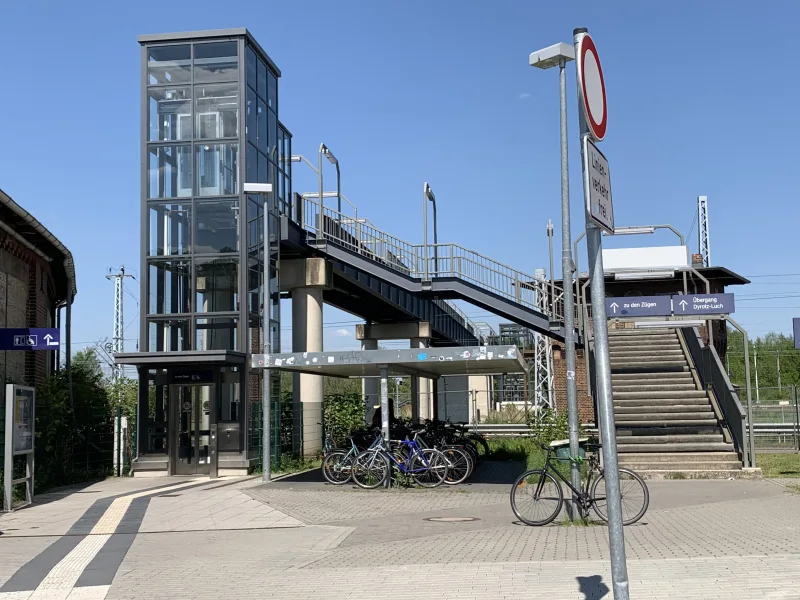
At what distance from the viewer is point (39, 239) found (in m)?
22.0

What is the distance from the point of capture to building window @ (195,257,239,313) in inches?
925

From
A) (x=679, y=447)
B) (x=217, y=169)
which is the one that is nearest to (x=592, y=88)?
(x=679, y=447)

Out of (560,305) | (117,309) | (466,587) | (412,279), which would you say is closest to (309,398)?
(412,279)

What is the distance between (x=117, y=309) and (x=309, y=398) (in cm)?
3431

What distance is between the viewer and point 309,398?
2719 centimetres

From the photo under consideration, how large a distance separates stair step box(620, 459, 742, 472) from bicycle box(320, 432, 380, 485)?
556 centimetres

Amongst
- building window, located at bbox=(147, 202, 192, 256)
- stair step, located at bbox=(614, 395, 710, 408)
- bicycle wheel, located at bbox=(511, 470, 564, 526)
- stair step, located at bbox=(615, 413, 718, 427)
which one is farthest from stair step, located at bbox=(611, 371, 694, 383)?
bicycle wheel, located at bbox=(511, 470, 564, 526)

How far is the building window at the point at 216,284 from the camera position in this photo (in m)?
23.5

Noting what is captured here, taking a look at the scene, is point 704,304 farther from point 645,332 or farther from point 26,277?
point 26,277

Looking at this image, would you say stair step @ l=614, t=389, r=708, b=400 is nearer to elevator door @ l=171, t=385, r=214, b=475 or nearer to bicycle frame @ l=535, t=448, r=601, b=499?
elevator door @ l=171, t=385, r=214, b=475

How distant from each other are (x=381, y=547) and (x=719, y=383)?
13257 millimetres

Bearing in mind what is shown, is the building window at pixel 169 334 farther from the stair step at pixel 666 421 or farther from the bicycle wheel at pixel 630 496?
the bicycle wheel at pixel 630 496

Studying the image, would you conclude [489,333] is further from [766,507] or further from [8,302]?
[766,507]

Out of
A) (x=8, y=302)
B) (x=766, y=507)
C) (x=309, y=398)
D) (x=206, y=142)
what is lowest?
(x=766, y=507)
